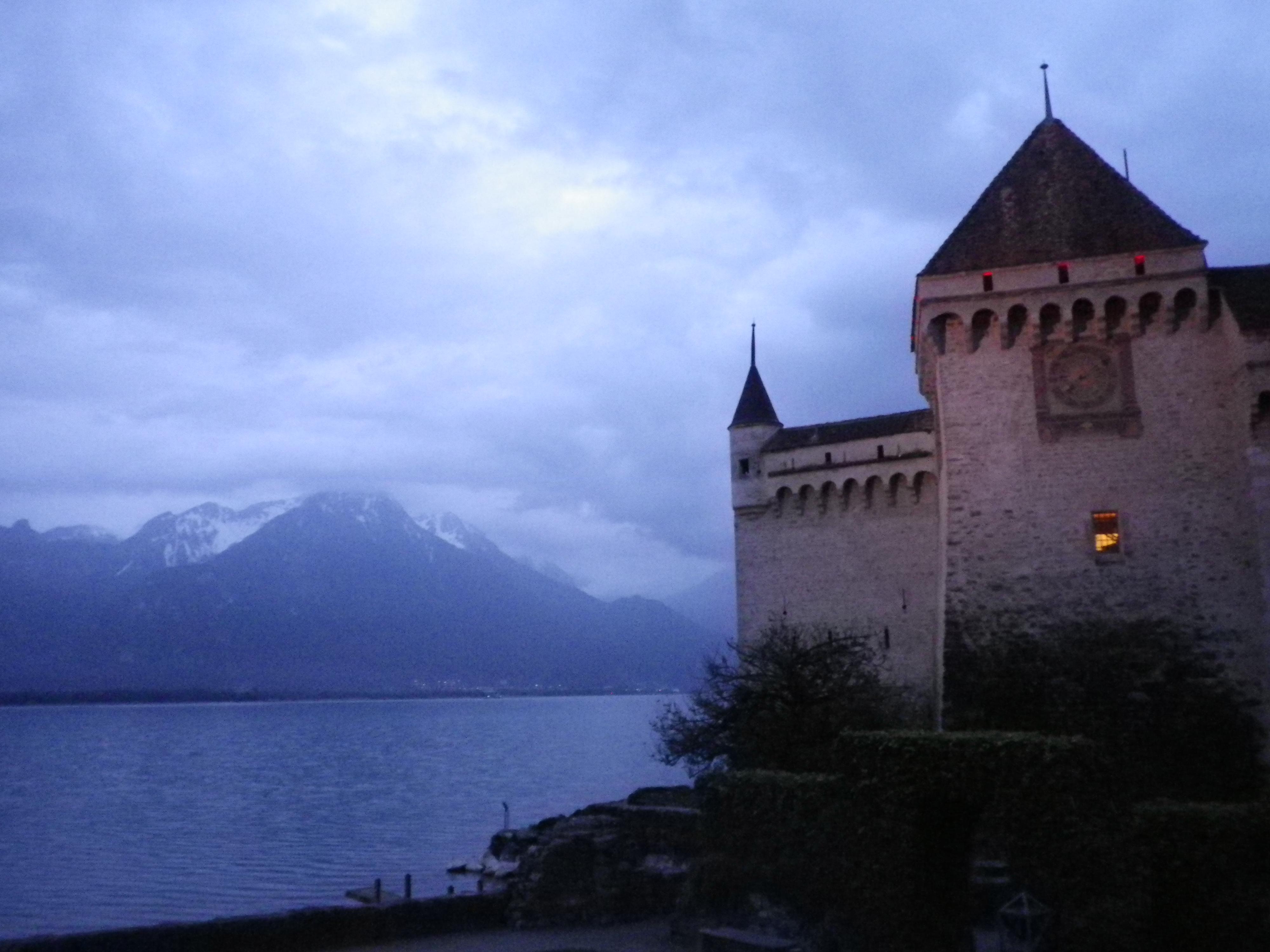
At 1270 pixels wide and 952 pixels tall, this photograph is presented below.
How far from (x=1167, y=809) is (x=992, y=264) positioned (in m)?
12.0

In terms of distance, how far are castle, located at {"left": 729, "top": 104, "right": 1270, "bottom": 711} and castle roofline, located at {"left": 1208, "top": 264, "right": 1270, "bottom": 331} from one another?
0.04 m

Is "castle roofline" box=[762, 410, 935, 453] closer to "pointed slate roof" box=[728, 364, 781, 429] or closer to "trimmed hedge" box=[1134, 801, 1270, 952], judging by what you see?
"pointed slate roof" box=[728, 364, 781, 429]

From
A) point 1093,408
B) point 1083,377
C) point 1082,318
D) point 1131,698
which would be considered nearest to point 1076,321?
point 1082,318

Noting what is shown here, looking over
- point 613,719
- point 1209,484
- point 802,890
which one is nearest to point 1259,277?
point 1209,484

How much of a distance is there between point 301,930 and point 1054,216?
62.3 ft

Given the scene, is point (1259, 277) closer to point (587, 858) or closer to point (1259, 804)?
point (1259, 804)

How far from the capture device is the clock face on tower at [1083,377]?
21.2 m

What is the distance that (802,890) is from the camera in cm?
1518

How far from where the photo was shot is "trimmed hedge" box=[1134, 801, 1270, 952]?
12.5m

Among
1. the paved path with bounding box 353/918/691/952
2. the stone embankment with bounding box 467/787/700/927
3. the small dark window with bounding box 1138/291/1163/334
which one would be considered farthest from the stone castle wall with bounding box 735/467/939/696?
the paved path with bounding box 353/918/691/952

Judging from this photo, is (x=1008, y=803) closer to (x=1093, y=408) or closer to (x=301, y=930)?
(x=301, y=930)

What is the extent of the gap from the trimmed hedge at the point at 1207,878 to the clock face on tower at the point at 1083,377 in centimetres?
993

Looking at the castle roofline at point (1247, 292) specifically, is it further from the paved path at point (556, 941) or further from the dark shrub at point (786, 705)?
the paved path at point (556, 941)

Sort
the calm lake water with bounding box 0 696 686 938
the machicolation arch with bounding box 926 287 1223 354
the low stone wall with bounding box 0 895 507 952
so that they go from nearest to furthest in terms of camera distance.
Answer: the low stone wall with bounding box 0 895 507 952
the machicolation arch with bounding box 926 287 1223 354
the calm lake water with bounding box 0 696 686 938
